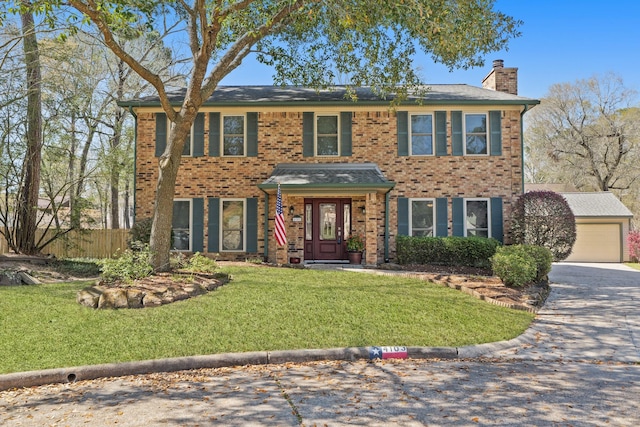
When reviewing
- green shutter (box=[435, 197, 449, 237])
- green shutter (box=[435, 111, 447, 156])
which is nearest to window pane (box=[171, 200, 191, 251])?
green shutter (box=[435, 197, 449, 237])

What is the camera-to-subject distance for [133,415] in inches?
148

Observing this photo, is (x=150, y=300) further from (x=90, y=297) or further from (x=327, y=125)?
(x=327, y=125)

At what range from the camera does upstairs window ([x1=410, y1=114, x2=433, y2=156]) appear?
1465 cm

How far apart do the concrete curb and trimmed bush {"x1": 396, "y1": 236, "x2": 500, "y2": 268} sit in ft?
25.8

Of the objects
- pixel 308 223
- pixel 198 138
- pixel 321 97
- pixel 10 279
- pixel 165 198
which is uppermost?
pixel 321 97

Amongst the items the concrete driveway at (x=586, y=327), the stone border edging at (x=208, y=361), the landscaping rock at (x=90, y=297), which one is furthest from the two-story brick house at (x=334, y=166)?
the stone border edging at (x=208, y=361)

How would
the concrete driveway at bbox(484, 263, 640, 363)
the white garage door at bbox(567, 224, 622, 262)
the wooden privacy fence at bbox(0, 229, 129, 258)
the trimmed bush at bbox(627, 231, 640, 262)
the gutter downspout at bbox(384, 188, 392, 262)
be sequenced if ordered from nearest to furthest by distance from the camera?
the concrete driveway at bbox(484, 263, 640, 363) → the gutter downspout at bbox(384, 188, 392, 262) → the wooden privacy fence at bbox(0, 229, 129, 258) → the trimmed bush at bbox(627, 231, 640, 262) → the white garage door at bbox(567, 224, 622, 262)

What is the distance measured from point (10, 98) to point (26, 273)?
606cm

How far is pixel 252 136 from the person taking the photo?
48.3 ft

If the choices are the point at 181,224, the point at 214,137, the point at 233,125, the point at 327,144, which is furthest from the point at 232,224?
the point at 327,144

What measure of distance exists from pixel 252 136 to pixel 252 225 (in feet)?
9.60

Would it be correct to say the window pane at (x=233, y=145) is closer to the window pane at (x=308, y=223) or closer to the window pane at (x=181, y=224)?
the window pane at (x=181, y=224)

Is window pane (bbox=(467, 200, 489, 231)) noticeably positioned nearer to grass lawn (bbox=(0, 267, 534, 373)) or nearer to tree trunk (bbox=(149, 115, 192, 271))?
grass lawn (bbox=(0, 267, 534, 373))

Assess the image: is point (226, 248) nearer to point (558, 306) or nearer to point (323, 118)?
point (323, 118)
